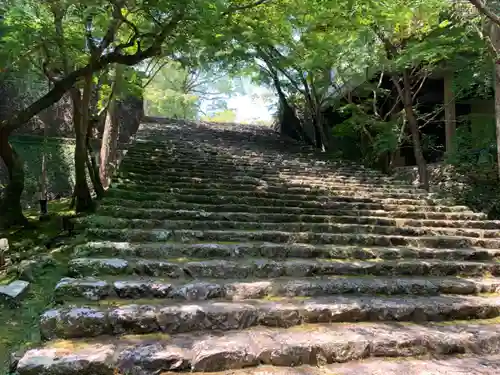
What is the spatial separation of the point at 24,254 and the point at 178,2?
420cm

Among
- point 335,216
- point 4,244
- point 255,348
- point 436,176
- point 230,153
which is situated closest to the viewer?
point 255,348

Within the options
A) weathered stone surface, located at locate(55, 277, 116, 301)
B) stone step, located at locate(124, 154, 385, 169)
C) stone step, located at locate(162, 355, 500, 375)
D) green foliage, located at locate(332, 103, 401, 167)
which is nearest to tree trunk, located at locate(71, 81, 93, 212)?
stone step, located at locate(124, 154, 385, 169)

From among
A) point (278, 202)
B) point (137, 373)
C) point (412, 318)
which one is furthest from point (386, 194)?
point (137, 373)

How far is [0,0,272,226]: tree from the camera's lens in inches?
210

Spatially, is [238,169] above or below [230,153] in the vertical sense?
below

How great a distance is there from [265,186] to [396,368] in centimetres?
437

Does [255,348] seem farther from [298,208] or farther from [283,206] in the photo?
[283,206]

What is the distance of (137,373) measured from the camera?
2189mm

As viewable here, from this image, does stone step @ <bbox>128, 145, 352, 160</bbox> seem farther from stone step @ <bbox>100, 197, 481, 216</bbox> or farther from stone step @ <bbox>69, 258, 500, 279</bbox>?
stone step @ <bbox>69, 258, 500, 279</bbox>

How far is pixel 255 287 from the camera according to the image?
3229 millimetres

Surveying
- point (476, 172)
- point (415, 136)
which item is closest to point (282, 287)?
point (415, 136)

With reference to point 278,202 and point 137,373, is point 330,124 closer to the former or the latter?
point 278,202

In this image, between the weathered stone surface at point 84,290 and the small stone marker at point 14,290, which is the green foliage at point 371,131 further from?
the weathered stone surface at point 84,290

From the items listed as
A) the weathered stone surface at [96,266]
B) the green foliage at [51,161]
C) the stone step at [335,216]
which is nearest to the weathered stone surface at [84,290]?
the weathered stone surface at [96,266]
